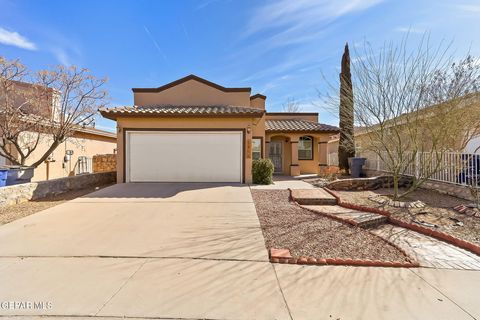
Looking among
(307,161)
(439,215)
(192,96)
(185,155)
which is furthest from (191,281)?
(307,161)

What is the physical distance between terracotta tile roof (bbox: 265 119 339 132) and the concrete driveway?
36.1ft

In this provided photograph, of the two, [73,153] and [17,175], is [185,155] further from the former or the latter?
[73,153]

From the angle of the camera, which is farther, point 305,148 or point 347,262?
point 305,148

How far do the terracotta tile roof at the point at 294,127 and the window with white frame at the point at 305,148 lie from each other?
0.95m

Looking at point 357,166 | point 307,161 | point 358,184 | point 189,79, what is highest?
point 189,79

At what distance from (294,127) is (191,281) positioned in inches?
558

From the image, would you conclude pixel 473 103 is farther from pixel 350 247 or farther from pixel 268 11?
pixel 268 11

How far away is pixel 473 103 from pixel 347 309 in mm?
8595

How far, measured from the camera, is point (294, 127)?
16.1 metres

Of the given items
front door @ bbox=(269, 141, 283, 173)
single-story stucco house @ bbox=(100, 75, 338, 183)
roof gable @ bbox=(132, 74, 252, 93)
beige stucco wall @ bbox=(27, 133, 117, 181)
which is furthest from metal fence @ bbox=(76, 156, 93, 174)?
front door @ bbox=(269, 141, 283, 173)

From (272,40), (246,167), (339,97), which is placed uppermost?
(272,40)

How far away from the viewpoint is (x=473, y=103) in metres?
7.39

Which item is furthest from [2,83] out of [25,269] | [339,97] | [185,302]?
[339,97]

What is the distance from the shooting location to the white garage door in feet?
37.1
